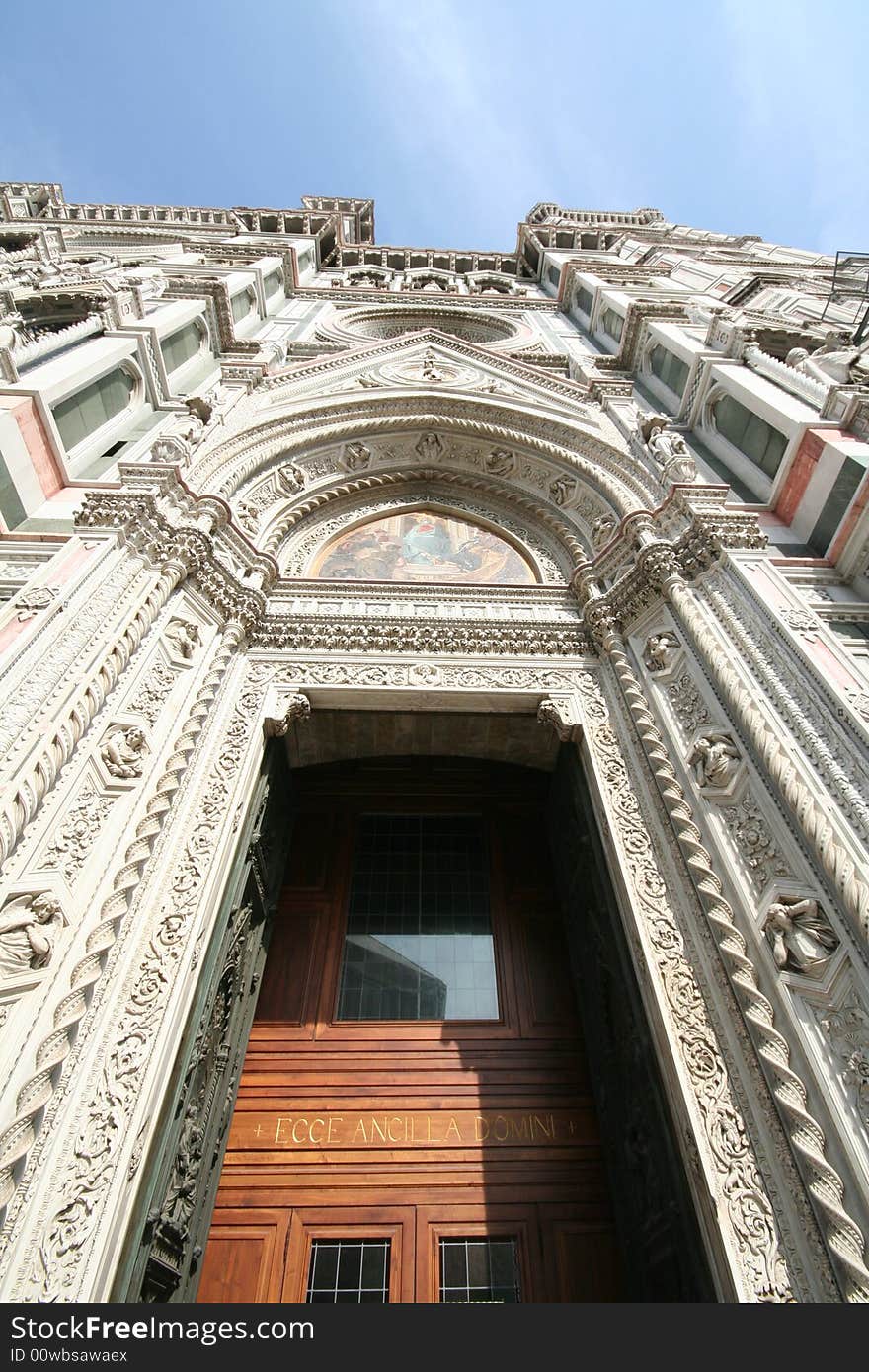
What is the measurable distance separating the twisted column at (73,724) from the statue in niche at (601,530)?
5.17 metres

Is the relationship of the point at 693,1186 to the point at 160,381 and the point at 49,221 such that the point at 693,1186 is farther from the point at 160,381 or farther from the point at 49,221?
the point at 49,221

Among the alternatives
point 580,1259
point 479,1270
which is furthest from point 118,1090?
point 580,1259

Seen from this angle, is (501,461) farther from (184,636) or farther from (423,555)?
(184,636)

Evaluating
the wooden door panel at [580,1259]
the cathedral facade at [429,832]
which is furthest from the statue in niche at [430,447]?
the wooden door panel at [580,1259]

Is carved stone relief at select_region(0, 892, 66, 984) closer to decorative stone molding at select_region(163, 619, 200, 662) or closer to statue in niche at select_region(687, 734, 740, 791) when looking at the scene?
decorative stone molding at select_region(163, 619, 200, 662)

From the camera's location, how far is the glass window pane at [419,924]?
21.1 feet

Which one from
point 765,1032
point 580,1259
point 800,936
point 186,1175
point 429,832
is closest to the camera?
point 765,1032

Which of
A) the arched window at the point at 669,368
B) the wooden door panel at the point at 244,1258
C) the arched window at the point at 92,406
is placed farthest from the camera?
the arched window at the point at 669,368

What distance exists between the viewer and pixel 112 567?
5.95 meters

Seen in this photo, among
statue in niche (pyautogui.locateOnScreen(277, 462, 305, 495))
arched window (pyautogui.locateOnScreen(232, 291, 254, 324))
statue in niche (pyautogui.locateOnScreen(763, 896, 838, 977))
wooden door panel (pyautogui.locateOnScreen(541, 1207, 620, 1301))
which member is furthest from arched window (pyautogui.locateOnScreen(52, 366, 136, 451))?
wooden door panel (pyautogui.locateOnScreen(541, 1207, 620, 1301))

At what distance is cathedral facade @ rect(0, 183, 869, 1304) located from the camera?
12.0 ft

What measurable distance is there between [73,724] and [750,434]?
29.1 feet

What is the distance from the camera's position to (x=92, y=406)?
8.45 m

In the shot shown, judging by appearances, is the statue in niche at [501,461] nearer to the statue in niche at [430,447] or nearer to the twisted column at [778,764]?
the statue in niche at [430,447]
